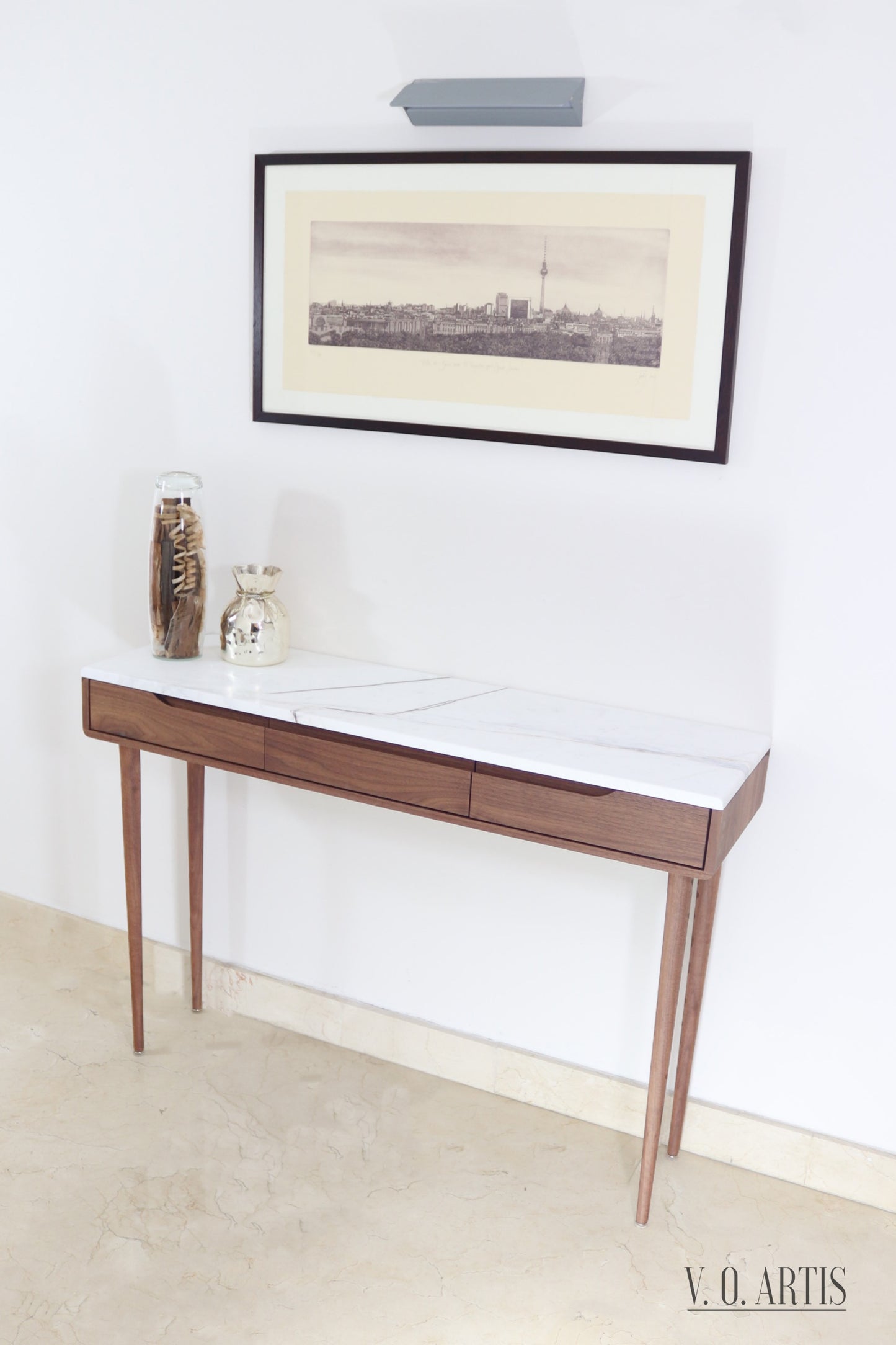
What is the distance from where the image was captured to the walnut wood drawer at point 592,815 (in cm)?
178

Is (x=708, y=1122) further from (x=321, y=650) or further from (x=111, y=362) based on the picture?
(x=111, y=362)

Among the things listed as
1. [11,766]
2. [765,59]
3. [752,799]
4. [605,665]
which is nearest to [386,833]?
[605,665]

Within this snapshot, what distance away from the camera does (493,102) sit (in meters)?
1.97

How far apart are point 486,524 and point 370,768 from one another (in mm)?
553

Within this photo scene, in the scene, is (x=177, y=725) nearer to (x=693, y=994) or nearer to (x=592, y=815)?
(x=592, y=815)

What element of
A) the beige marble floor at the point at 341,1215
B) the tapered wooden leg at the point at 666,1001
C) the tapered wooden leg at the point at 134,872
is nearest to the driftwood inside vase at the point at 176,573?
the tapered wooden leg at the point at 134,872

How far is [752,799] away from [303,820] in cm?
102

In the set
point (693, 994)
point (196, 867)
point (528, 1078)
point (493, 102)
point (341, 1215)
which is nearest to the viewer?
point (493, 102)

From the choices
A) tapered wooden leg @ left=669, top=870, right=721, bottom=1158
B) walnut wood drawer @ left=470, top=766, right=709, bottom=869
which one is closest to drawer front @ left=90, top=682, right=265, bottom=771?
walnut wood drawer @ left=470, top=766, right=709, bottom=869

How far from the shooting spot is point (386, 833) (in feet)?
8.05

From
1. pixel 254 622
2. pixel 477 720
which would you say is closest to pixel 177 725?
pixel 254 622

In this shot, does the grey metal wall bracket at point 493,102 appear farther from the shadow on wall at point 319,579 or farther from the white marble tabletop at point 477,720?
the white marble tabletop at point 477,720

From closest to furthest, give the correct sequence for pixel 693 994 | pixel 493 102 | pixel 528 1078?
pixel 493 102
pixel 693 994
pixel 528 1078

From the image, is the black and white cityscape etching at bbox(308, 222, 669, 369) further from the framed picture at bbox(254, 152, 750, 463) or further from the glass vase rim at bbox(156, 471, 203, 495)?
the glass vase rim at bbox(156, 471, 203, 495)
